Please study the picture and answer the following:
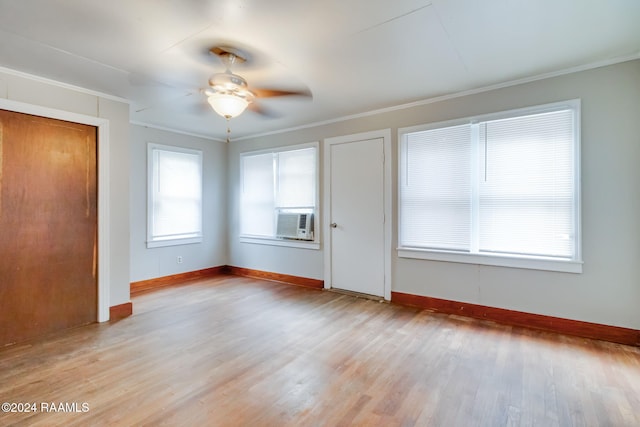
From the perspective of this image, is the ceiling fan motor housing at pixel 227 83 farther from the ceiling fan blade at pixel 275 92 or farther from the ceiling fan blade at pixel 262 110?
the ceiling fan blade at pixel 262 110

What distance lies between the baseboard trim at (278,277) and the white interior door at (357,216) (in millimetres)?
308

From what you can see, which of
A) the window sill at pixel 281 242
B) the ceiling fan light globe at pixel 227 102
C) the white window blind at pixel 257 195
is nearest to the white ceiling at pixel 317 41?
the ceiling fan light globe at pixel 227 102

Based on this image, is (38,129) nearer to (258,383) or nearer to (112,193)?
(112,193)

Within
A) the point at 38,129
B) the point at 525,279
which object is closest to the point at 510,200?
the point at 525,279

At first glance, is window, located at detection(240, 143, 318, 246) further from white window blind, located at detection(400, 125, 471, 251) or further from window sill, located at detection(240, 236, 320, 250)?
white window blind, located at detection(400, 125, 471, 251)

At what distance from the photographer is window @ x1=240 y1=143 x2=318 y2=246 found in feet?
15.7

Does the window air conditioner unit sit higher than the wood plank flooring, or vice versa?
the window air conditioner unit

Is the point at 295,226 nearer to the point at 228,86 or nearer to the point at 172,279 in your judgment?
the point at 172,279

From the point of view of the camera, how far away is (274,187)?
5.18 meters

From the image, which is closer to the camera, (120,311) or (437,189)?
(120,311)

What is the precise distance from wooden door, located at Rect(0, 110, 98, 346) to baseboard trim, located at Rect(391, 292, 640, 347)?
354 centimetres

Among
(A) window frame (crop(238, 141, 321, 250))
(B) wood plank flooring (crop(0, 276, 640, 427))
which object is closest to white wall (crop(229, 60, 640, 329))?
(B) wood plank flooring (crop(0, 276, 640, 427))

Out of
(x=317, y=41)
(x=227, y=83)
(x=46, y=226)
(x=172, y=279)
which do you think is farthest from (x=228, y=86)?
(x=172, y=279)

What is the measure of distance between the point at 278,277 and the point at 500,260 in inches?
127
